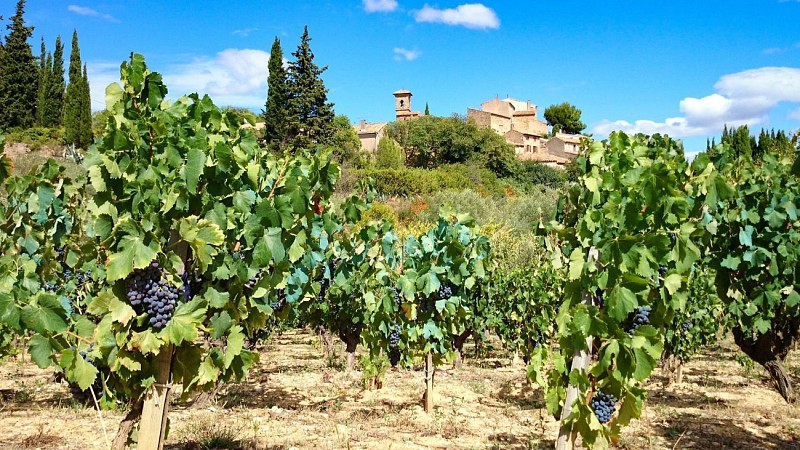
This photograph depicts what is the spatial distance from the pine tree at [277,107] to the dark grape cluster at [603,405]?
3375 centimetres

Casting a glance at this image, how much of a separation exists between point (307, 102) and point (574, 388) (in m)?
34.1

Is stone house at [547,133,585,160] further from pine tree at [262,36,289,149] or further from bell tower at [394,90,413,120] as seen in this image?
pine tree at [262,36,289,149]

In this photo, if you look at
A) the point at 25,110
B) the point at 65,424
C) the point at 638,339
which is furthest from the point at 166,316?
the point at 25,110

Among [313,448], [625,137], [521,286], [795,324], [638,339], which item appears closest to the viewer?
[638,339]

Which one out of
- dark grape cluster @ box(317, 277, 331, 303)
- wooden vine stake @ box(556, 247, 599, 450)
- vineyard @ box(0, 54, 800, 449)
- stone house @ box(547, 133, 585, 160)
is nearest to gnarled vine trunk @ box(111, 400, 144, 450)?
vineyard @ box(0, 54, 800, 449)

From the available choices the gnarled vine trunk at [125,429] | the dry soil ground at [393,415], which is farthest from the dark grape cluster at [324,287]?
the gnarled vine trunk at [125,429]

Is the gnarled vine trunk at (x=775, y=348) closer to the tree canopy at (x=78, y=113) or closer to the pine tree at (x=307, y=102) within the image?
the pine tree at (x=307, y=102)

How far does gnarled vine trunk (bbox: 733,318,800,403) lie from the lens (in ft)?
24.6

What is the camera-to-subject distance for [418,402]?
771cm

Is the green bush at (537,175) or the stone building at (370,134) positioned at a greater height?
the stone building at (370,134)

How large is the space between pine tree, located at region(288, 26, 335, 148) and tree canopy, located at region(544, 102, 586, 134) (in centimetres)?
4946

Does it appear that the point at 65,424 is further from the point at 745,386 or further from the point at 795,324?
the point at 745,386

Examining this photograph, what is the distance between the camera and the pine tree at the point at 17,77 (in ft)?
123

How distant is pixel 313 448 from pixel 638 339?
322 centimetres
